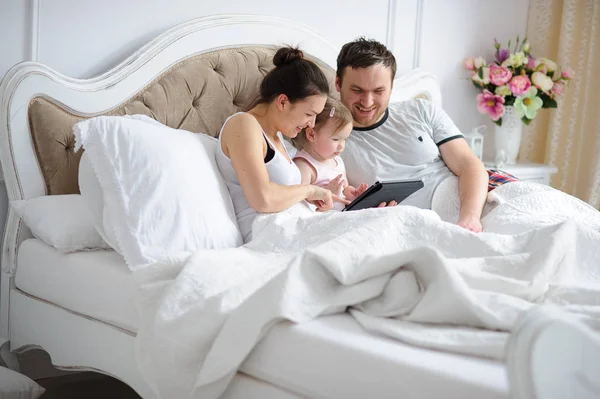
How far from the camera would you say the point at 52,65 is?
230cm

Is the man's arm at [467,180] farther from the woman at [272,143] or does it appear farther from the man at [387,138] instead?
the woman at [272,143]

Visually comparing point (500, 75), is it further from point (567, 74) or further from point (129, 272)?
point (129, 272)

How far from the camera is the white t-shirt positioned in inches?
104

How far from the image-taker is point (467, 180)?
2588mm

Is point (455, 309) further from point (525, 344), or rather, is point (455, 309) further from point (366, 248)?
point (525, 344)

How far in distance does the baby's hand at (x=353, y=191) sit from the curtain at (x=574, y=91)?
6.13 feet

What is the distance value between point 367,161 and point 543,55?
1.90 m

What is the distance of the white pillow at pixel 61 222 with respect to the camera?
6.56 ft

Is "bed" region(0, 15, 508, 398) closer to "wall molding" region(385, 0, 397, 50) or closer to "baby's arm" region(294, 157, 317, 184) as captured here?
"baby's arm" region(294, 157, 317, 184)

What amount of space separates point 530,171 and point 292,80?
1.91 m

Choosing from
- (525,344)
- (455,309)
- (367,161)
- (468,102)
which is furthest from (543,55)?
(525,344)

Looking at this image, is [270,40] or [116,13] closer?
[116,13]

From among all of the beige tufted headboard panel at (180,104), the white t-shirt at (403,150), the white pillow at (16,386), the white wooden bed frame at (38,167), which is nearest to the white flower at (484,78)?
the white t-shirt at (403,150)

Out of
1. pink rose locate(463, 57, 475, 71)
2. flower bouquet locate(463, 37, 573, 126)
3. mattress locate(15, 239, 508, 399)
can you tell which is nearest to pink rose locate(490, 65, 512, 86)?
flower bouquet locate(463, 37, 573, 126)
